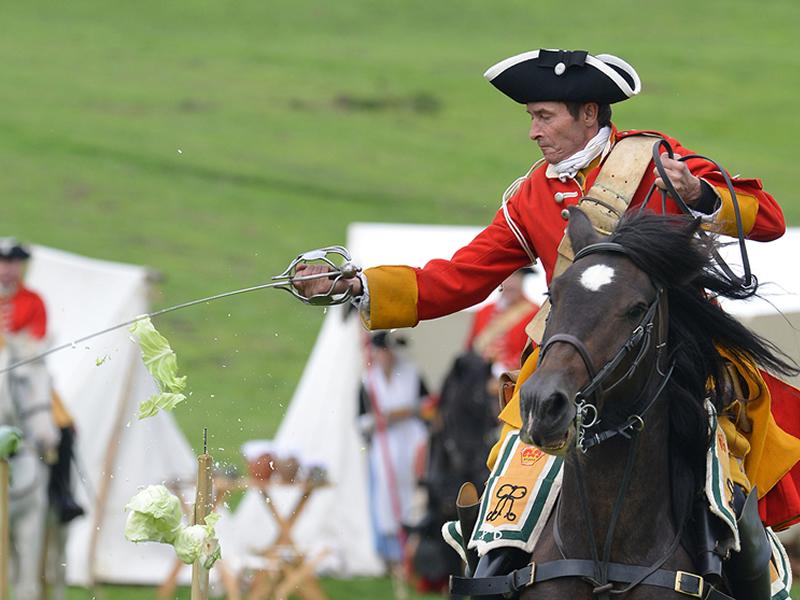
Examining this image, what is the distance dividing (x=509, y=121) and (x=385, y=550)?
20148 mm

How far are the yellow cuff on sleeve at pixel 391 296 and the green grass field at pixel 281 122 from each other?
11525 millimetres

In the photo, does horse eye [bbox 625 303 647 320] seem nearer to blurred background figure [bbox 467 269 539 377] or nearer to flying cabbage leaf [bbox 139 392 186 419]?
flying cabbage leaf [bbox 139 392 186 419]

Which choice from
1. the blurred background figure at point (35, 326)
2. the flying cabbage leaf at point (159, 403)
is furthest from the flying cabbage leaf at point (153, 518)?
the blurred background figure at point (35, 326)

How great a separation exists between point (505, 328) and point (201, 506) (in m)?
6.38

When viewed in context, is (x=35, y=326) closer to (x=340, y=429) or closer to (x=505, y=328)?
(x=340, y=429)

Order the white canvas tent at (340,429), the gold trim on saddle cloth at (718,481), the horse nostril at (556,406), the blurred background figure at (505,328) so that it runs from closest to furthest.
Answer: the horse nostril at (556,406)
the gold trim on saddle cloth at (718,481)
the blurred background figure at (505,328)
the white canvas tent at (340,429)

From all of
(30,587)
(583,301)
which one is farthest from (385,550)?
(583,301)

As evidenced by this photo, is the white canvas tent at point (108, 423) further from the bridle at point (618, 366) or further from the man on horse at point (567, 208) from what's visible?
the bridle at point (618, 366)

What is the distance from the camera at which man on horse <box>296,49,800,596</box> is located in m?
5.43

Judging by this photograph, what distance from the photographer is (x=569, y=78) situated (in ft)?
18.1

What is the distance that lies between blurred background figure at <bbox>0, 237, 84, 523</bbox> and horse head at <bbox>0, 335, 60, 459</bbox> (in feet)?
0.46

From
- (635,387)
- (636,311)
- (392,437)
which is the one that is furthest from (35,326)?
(636,311)

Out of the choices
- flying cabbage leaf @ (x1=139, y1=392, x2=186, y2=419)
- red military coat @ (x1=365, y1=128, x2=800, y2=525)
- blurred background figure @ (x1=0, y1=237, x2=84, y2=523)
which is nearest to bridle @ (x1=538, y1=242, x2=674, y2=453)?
red military coat @ (x1=365, y1=128, x2=800, y2=525)

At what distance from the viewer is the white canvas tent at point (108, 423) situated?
42.4ft
